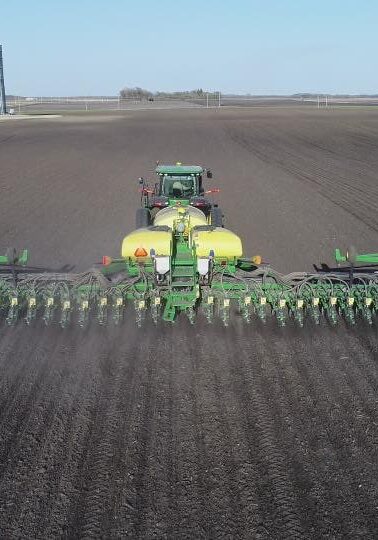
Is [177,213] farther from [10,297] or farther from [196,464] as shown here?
[196,464]

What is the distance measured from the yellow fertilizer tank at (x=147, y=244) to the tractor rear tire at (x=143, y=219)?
1825mm

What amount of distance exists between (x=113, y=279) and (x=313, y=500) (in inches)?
173

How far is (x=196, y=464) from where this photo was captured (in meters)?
4.55

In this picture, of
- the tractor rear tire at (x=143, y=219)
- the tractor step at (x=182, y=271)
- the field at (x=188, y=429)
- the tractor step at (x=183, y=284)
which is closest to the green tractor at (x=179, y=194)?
the tractor rear tire at (x=143, y=219)

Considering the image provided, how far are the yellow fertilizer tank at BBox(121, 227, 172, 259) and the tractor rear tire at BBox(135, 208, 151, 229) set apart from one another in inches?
71.9

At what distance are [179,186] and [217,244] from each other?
3.46 metres

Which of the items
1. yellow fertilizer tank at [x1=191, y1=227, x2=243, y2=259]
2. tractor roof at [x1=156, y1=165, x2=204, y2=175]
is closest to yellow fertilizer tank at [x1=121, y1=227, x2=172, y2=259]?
yellow fertilizer tank at [x1=191, y1=227, x2=243, y2=259]

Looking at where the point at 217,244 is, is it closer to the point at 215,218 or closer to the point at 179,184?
the point at 215,218

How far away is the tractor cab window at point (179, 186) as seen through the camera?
1057 centimetres

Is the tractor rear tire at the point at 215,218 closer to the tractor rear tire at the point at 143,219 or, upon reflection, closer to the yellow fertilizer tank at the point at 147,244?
the tractor rear tire at the point at 143,219

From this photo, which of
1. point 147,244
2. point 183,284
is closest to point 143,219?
point 147,244

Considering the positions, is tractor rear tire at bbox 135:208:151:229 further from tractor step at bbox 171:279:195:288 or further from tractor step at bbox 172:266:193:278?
tractor step at bbox 171:279:195:288

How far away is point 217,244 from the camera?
746cm

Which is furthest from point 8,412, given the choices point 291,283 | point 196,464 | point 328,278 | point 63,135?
point 63,135
